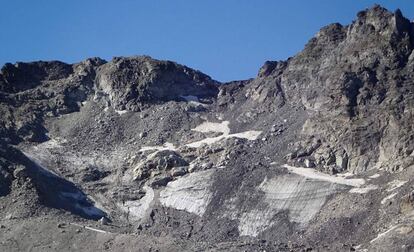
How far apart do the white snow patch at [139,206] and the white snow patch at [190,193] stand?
1.61 metres

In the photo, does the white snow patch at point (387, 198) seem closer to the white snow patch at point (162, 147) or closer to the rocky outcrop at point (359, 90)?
the rocky outcrop at point (359, 90)

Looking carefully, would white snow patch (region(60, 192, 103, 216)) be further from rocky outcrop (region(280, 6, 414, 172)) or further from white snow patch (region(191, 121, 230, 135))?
rocky outcrop (region(280, 6, 414, 172))

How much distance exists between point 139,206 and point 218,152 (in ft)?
40.2

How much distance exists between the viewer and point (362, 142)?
90.2 m

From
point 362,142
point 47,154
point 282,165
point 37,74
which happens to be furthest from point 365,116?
point 37,74

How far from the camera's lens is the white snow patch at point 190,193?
89062 millimetres

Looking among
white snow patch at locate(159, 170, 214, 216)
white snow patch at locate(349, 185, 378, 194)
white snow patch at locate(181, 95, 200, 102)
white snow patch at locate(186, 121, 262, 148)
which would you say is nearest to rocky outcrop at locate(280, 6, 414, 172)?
white snow patch at locate(349, 185, 378, 194)

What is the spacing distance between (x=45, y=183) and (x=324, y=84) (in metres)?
35.9

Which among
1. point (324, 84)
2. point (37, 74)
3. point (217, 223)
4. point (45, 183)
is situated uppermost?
point (37, 74)

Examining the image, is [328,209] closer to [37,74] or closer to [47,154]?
[47,154]

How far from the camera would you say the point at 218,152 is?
99.7 m

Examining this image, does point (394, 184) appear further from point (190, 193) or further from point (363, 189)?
point (190, 193)

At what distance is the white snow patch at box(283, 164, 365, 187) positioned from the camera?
8544cm

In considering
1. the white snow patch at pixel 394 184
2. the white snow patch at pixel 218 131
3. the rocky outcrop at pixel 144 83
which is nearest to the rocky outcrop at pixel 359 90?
the white snow patch at pixel 394 184
